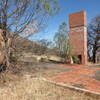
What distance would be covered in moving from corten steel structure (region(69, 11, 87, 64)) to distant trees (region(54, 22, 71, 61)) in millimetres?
1002

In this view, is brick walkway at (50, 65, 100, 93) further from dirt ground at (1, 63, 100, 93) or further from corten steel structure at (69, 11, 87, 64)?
corten steel structure at (69, 11, 87, 64)

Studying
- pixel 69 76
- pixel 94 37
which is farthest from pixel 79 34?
pixel 69 76

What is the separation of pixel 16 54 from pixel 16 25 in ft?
4.88

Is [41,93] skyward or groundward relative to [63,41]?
groundward

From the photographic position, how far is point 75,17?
15883 mm

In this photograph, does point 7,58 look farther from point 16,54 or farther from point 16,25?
point 16,25

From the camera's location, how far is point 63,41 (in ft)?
48.8

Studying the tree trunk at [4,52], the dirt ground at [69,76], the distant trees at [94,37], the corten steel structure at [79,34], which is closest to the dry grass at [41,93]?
the dirt ground at [69,76]

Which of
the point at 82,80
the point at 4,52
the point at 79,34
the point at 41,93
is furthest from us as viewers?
the point at 79,34

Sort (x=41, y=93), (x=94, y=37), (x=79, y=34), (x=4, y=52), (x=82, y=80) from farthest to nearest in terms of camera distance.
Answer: (x=94, y=37), (x=79, y=34), (x=82, y=80), (x=4, y=52), (x=41, y=93)

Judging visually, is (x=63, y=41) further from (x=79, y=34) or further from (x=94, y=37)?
(x=94, y=37)

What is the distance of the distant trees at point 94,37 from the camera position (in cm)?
1928

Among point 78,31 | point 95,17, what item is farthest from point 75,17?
point 95,17

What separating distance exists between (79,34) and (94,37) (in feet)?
17.4
